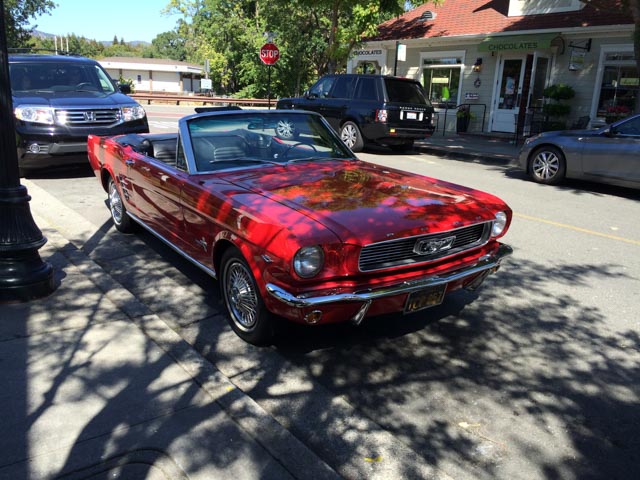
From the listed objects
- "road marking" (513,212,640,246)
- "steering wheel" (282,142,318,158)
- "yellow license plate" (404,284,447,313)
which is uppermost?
"steering wheel" (282,142,318,158)

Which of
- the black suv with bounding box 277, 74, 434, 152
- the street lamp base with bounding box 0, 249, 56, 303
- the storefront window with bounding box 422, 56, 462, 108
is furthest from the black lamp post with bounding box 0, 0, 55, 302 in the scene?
the storefront window with bounding box 422, 56, 462, 108

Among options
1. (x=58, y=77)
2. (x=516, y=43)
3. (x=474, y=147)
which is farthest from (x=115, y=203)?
(x=516, y=43)

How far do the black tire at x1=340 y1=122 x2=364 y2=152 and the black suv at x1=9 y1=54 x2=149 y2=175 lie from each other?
227 inches

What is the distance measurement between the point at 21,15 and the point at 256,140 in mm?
46850

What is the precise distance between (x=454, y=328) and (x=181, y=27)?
70.2 meters

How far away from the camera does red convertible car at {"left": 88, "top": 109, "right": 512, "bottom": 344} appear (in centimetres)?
338

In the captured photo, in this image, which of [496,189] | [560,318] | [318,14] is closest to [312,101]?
[496,189]

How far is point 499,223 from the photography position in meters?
4.35

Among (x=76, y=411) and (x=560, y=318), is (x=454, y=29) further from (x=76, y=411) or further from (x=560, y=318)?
(x=76, y=411)

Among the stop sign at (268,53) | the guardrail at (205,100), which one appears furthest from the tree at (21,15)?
the stop sign at (268,53)

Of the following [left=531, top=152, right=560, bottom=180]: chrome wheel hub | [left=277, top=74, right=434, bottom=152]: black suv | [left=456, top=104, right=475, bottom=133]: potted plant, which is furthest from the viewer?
[left=456, top=104, right=475, bottom=133]: potted plant

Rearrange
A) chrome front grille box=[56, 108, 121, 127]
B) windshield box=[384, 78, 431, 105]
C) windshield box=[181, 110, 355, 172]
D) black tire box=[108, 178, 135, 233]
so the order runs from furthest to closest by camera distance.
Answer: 1. windshield box=[384, 78, 431, 105]
2. chrome front grille box=[56, 108, 121, 127]
3. black tire box=[108, 178, 135, 233]
4. windshield box=[181, 110, 355, 172]

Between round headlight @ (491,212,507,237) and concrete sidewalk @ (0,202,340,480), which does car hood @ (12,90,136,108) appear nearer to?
concrete sidewalk @ (0,202,340,480)

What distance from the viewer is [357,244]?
3344mm
